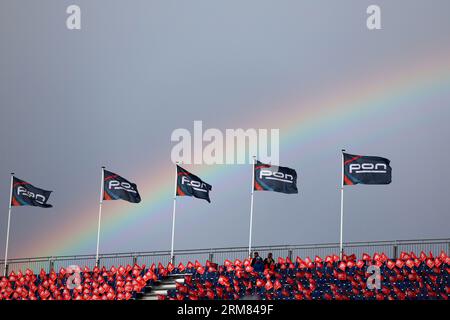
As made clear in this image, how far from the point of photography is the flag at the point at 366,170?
4662 cm

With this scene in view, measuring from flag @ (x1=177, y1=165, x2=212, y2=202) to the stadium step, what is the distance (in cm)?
452

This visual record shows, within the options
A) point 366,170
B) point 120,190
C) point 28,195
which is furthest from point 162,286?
point 28,195

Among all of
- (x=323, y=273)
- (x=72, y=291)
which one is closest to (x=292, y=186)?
(x=323, y=273)

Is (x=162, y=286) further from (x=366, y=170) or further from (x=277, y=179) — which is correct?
(x=366, y=170)

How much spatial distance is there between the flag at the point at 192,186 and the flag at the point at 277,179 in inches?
133

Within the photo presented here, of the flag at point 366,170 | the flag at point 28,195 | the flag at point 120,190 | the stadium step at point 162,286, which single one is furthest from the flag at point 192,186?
the flag at point 28,195

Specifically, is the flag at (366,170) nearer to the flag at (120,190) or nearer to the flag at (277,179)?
the flag at (277,179)

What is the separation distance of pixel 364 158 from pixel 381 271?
615 cm

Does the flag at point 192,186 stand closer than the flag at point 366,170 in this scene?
No

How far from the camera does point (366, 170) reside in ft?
155

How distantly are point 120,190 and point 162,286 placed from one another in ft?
22.1

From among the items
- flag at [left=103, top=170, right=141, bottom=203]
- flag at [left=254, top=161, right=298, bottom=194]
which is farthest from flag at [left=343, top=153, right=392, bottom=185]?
flag at [left=103, top=170, right=141, bottom=203]

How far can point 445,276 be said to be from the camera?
42.9m
